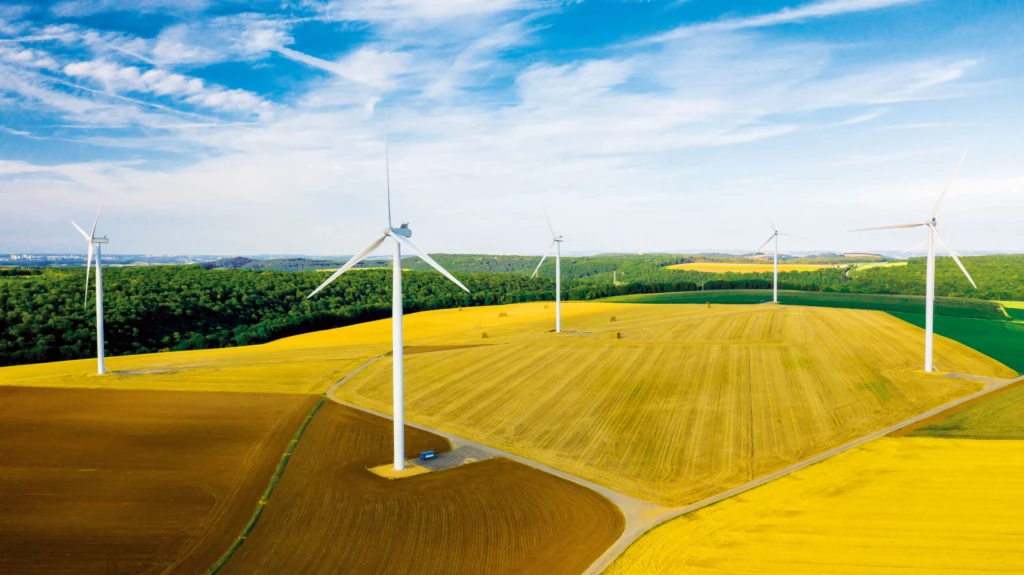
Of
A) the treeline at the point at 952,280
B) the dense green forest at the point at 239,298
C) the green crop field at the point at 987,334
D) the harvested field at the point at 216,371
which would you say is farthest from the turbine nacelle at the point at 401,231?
the treeline at the point at 952,280

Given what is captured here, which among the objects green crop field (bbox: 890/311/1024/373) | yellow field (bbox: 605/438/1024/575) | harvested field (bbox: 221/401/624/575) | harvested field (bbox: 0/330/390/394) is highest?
green crop field (bbox: 890/311/1024/373)

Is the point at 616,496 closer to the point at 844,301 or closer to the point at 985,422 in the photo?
the point at 985,422

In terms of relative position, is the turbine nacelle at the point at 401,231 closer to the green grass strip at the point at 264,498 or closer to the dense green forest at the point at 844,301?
the green grass strip at the point at 264,498

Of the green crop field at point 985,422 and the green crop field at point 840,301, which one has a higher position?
the green crop field at point 840,301

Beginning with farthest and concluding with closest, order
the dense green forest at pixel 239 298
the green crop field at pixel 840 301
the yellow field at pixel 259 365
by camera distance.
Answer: the green crop field at pixel 840 301
the dense green forest at pixel 239 298
the yellow field at pixel 259 365

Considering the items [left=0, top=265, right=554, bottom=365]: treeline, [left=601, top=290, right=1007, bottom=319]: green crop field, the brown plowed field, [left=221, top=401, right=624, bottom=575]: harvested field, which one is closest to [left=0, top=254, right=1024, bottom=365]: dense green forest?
[left=0, top=265, right=554, bottom=365]: treeline

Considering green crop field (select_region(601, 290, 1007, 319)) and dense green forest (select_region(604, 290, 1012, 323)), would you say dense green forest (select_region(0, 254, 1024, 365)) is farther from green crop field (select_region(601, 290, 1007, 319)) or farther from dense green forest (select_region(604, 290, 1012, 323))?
dense green forest (select_region(604, 290, 1012, 323))
